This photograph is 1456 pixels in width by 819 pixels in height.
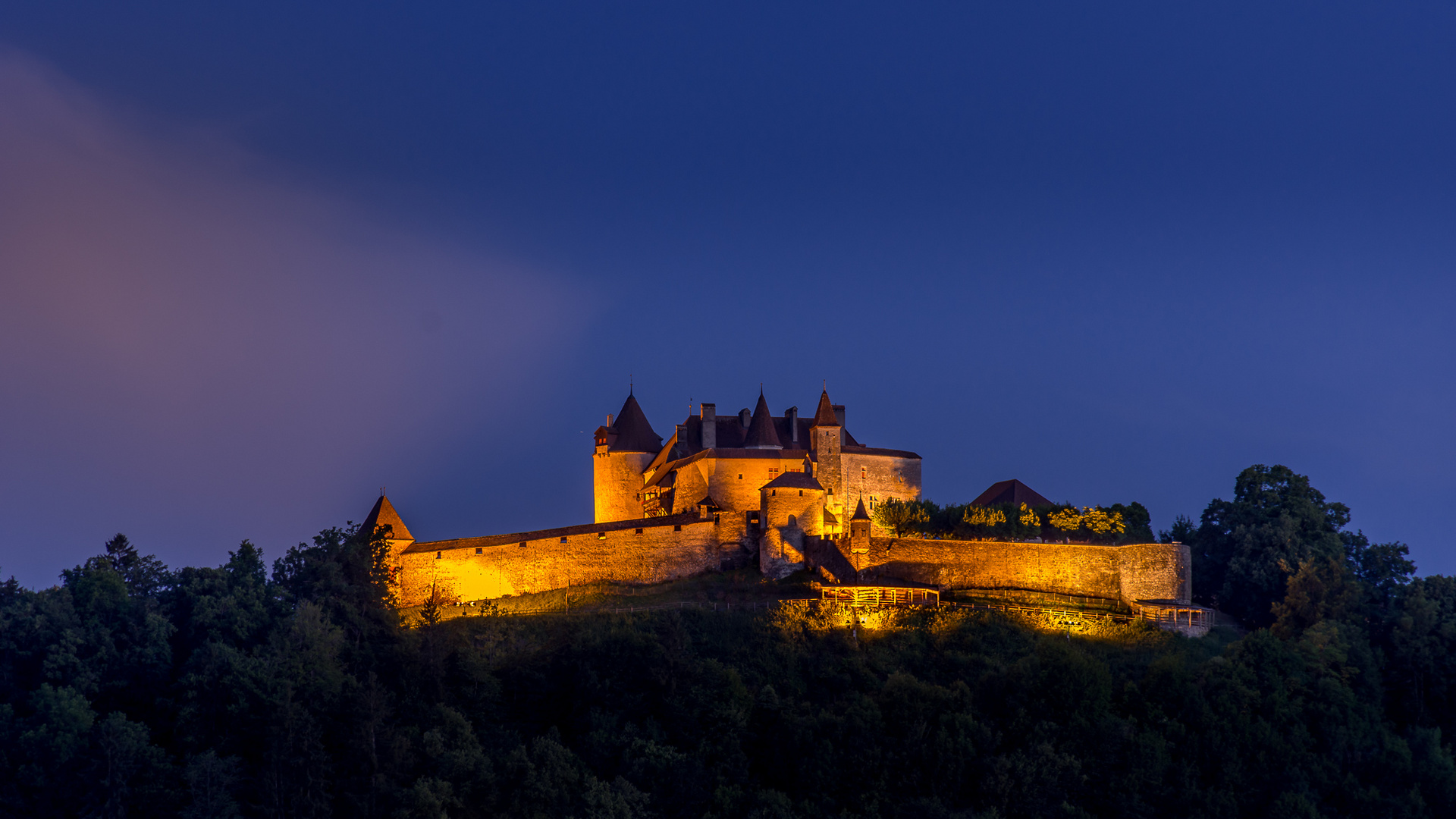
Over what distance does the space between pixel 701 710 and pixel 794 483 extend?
13237 millimetres

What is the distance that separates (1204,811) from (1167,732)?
8.62 feet

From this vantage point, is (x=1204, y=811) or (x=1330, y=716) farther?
(x=1330, y=716)

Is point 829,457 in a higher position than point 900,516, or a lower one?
higher

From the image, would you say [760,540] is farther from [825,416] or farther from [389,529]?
[389,529]

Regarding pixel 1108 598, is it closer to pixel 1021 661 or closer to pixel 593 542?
pixel 1021 661

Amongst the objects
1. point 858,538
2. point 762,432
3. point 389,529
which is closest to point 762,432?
point 762,432

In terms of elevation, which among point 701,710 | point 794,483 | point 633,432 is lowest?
point 701,710

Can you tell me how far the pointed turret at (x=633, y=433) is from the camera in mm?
58562

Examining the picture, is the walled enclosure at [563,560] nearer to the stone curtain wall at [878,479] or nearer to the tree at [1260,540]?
the stone curtain wall at [878,479]

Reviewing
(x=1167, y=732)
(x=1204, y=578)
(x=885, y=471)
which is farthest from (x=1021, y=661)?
(x=885, y=471)

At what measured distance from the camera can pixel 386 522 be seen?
2036 inches

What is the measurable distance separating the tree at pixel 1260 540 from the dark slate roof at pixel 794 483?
15744 mm

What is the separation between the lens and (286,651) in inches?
1561

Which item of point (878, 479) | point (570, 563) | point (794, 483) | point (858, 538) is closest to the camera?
point (858, 538)
